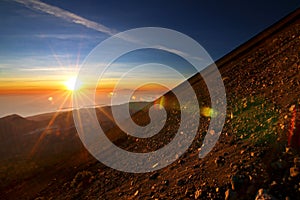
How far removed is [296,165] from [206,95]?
7.00 m

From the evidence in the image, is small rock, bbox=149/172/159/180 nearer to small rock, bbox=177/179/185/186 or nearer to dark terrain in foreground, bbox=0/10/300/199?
dark terrain in foreground, bbox=0/10/300/199

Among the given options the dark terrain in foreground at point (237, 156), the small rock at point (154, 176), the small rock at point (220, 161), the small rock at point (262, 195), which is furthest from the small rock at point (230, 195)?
the small rock at point (154, 176)

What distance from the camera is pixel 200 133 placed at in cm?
841

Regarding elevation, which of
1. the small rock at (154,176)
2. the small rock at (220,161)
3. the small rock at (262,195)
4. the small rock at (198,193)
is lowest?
the small rock at (262,195)

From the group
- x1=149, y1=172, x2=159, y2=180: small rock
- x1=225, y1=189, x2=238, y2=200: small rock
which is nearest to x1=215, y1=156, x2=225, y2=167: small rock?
x1=225, y1=189, x2=238, y2=200: small rock

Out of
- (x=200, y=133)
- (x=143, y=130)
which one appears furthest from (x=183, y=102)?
(x=200, y=133)

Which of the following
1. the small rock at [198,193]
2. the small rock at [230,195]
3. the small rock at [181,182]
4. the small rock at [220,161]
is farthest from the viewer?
the small rock at [181,182]

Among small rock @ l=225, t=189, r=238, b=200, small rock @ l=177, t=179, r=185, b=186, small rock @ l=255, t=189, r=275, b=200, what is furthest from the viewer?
small rock @ l=177, t=179, r=185, b=186

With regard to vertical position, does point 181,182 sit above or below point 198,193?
above

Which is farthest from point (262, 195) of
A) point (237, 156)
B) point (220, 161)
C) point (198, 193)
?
point (220, 161)

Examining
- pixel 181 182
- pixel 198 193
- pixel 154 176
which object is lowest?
pixel 198 193

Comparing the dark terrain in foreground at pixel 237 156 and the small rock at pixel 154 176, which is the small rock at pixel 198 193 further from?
the small rock at pixel 154 176

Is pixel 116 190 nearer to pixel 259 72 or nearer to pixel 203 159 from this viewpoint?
pixel 203 159

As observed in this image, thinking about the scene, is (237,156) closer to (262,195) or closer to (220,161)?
(220,161)
